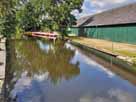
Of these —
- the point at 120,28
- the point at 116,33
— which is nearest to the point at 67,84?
the point at 120,28

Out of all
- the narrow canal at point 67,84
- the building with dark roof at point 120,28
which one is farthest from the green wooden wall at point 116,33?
the narrow canal at point 67,84

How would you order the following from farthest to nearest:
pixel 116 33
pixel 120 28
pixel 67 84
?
1. pixel 116 33
2. pixel 120 28
3. pixel 67 84

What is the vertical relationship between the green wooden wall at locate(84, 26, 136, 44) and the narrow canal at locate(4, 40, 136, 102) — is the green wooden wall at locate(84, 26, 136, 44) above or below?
above

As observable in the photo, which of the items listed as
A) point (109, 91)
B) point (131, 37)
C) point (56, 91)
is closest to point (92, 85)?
point (109, 91)

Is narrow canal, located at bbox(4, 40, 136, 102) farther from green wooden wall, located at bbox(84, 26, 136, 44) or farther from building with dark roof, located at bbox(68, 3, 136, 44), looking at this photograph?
building with dark roof, located at bbox(68, 3, 136, 44)

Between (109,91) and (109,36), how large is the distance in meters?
34.2

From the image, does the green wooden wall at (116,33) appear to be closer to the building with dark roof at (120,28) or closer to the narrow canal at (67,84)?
the building with dark roof at (120,28)

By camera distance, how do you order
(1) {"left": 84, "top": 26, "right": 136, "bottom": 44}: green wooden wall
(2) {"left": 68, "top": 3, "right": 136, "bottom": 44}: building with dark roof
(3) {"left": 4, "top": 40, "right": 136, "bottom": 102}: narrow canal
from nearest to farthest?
(3) {"left": 4, "top": 40, "right": 136, "bottom": 102}: narrow canal
(1) {"left": 84, "top": 26, "right": 136, "bottom": 44}: green wooden wall
(2) {"left": 68, "top": 3, "right": 136, "bottom": 44}: building with dark roof


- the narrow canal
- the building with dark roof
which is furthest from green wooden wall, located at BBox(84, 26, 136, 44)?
the narrow canal

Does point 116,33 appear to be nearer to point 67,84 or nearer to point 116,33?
point 116,33

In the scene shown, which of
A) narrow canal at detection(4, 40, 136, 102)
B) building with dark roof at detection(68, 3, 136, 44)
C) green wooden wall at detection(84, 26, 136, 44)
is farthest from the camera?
building with dark roof at detection(68, 3, 136, 44)

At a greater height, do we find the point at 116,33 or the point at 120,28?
the point at 120,28

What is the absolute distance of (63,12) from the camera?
203ft

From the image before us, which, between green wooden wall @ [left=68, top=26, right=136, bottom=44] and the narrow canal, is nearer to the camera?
the narrow canal
